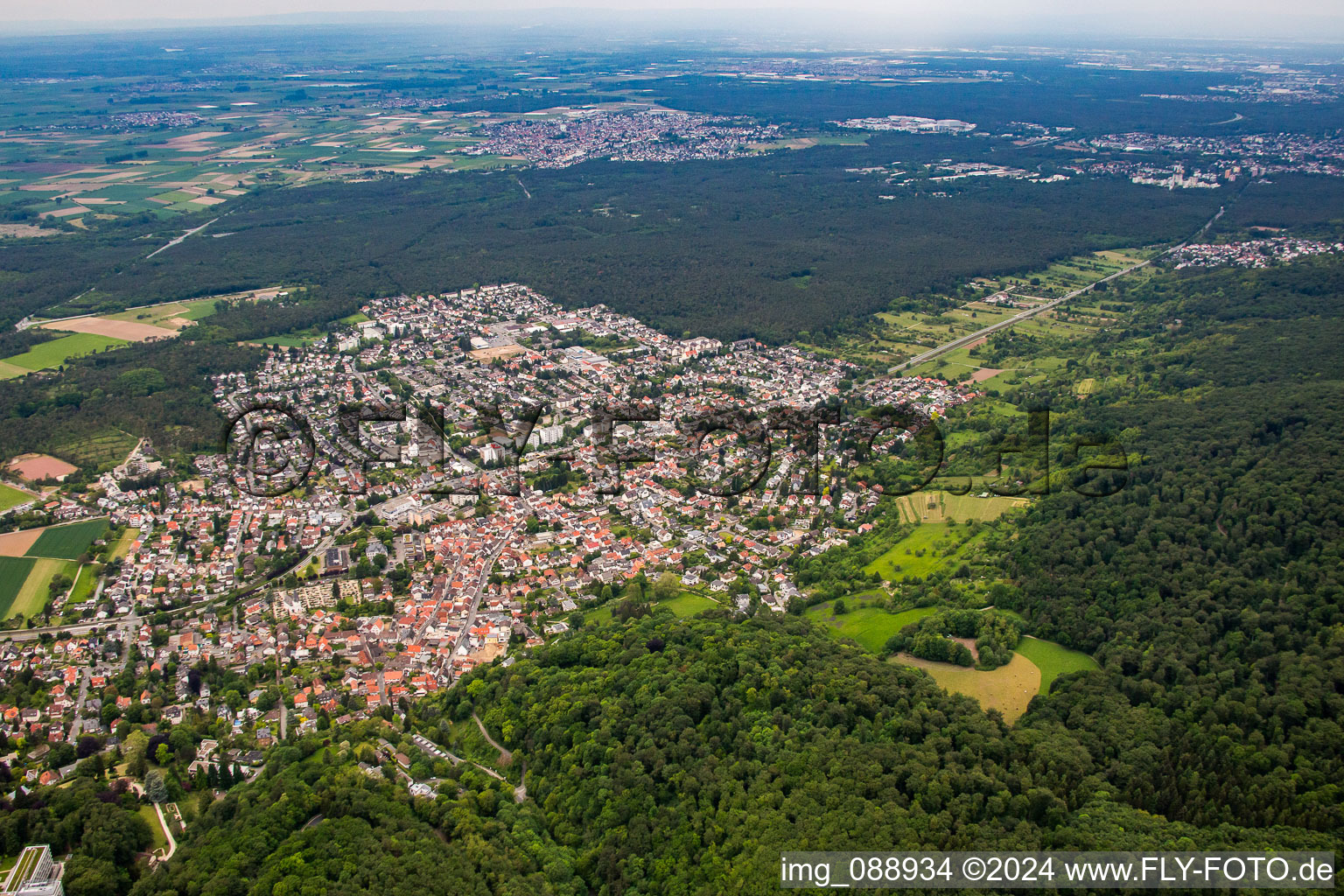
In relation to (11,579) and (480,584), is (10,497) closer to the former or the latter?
(11,579)

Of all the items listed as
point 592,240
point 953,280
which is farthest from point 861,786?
point 592,240

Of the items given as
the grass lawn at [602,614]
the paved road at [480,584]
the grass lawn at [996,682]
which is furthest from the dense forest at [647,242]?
the grass lawn at [996,682]

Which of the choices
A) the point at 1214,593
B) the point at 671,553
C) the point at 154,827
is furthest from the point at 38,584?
the point at 1214,593

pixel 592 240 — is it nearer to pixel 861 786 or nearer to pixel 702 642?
pixel 702 642

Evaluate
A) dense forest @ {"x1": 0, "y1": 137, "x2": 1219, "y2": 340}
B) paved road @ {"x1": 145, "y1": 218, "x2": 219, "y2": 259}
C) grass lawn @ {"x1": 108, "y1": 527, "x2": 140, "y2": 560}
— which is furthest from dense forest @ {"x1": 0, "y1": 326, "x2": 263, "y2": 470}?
paved road @ {"x1": 145, "y1": 218, "x2": 219, "y2": 259}

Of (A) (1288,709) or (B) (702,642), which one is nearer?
(A) (1288,709)
